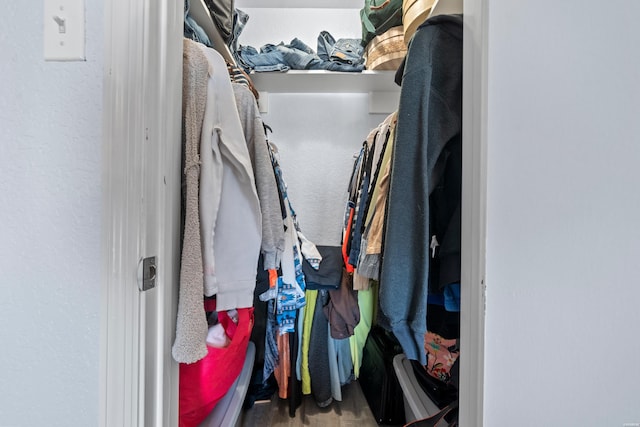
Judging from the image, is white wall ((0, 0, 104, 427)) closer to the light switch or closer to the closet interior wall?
the light switch

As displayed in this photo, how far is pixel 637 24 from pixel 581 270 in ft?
0.97

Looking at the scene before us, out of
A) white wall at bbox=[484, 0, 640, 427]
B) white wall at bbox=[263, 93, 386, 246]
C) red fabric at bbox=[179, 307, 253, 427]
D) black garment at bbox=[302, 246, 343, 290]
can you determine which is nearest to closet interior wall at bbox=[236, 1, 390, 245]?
white wall at bbox=[263, 93, 386, 246]

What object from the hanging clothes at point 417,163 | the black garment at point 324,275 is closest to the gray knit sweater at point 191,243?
the hanging clothes at point 417,163

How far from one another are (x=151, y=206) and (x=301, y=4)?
69.9 inches

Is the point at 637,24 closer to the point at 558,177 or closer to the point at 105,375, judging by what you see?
the point at 558,177

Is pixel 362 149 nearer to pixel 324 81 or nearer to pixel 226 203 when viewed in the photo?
pixel 324 81

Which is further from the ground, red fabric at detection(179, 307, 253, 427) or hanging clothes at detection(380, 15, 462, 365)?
hanging clothes at detection(380, 15, 462, 365)

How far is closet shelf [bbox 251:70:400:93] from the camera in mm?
1432

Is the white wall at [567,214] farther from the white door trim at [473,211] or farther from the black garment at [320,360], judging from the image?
the black garment at [320,360]

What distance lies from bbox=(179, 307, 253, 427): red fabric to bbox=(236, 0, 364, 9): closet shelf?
1.81 meters

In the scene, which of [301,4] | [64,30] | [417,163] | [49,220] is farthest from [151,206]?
[301,4]

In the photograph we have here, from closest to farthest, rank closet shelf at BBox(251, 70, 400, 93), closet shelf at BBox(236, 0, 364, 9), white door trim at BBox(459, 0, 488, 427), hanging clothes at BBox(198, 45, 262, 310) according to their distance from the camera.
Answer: white door trim at BBox(459, 0, 488, 427), hanging clothes at BBox(198, 45, 262, 310), closet shelf at BBox(251, 70, 400, 93), closet shelf at BBox(236, 0, 364, 9)

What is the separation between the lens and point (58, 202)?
15.6 inches

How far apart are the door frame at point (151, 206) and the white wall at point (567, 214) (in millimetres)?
52
